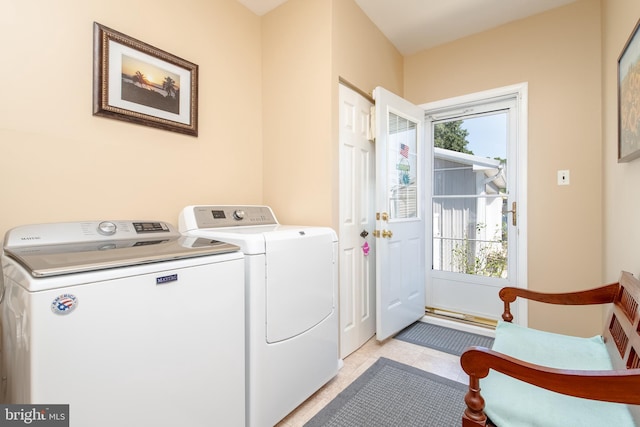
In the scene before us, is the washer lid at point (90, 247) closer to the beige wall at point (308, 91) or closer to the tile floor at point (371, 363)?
the beige wall at point (308, 91)

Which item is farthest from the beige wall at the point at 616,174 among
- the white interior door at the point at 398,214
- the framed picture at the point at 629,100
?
the white interior door at the point at 398,214

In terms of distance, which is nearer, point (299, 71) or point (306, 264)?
point (306, 264)

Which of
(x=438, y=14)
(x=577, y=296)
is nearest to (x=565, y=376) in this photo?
(x=577, y=296)

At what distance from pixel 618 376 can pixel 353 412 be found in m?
1.21

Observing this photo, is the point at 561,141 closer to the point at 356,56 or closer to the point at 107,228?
the point at 356,56

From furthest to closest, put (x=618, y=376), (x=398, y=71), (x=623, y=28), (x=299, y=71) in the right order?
(x=398, y=71), (x=299, y=71), (x=623, y=28), (x=618, y=376)

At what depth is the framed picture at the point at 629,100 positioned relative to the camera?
1.18 metres

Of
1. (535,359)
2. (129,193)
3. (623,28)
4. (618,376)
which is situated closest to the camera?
(618,376)

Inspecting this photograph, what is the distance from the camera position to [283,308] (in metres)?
1.43

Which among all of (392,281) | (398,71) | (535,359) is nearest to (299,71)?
(398,71)

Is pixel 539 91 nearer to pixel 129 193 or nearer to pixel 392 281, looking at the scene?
pixel 392 281

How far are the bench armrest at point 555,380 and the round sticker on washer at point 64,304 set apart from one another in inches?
45.2

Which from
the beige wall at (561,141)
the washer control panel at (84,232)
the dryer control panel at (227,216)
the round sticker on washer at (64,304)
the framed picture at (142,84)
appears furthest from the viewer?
the beige wall at (561,141)

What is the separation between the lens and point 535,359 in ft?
3.87
